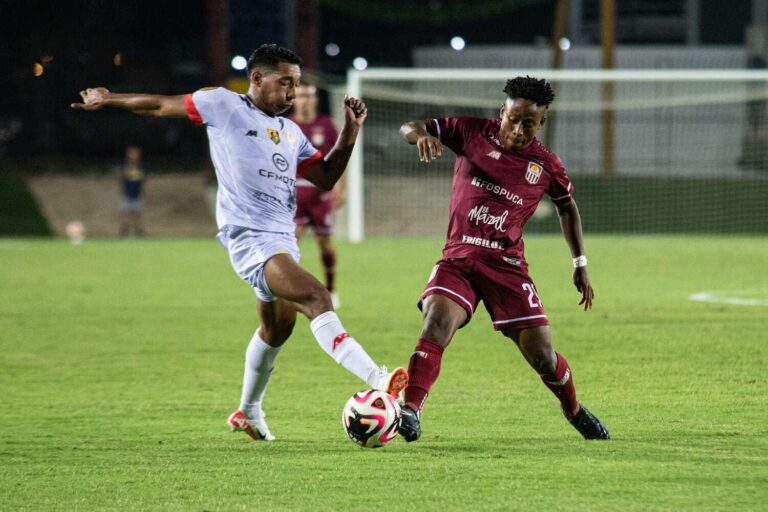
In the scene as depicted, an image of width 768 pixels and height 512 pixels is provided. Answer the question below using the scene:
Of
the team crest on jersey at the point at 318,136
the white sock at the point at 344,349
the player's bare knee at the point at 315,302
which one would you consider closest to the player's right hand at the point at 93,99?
the player's bare knee at the point at 315,302

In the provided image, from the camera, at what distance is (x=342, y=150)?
21.2 feet

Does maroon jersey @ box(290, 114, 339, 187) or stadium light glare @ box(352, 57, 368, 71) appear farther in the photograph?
stadium light glare @ box(352, 57, 368, 71)

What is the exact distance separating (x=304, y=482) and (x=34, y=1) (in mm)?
35718

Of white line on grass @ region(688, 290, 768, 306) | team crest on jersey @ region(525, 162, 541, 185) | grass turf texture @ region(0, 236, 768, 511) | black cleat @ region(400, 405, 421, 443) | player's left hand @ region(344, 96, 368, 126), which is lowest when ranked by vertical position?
white line on grass @ region(688, 290, 768, 306)

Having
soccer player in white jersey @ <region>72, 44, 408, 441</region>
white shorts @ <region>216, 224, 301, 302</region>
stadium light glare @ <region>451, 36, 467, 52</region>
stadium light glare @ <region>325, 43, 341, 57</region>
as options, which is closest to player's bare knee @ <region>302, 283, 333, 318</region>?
soccer player in white jersey @ <region>72, 44, 408, 441</region>

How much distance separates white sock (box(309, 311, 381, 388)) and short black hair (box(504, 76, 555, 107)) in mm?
1543

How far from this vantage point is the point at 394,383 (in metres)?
5.56

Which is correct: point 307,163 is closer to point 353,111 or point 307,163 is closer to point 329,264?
point 353,111

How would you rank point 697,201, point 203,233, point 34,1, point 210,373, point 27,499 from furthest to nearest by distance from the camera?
point 34,1 < point 203,233 < point 697,201 < point 210,373 < point 27,499

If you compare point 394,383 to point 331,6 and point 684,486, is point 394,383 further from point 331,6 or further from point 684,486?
point 331,6

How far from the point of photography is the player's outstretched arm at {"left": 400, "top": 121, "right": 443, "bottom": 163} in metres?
6.17

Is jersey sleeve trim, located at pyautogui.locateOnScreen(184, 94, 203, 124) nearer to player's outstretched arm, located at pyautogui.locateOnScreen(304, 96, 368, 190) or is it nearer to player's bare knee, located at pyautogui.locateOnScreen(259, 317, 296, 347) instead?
player's outstretched arm, located at pyautogui.locateOnScreen(304, 96, 368, 190)

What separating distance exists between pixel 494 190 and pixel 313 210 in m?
7.09

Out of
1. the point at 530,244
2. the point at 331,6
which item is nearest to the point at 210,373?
the point at 530,244
